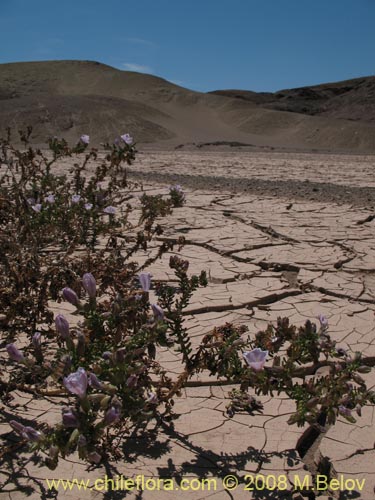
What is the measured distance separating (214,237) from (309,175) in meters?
5.75

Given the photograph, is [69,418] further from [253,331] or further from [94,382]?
[253,331]

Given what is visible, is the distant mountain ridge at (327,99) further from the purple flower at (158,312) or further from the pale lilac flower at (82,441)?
the pale lilac flower at (82,441)

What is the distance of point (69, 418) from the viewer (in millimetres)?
1250

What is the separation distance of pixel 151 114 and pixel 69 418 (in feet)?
94.5

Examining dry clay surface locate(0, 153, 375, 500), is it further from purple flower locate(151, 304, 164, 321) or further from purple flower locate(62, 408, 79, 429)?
purple flower locate(151, 304, 164, 321)

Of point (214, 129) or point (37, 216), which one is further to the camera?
point (214, 129)

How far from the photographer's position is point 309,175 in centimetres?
962

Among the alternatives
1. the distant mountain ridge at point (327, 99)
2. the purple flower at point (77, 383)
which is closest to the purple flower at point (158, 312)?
the purple flower at point (77, 383)

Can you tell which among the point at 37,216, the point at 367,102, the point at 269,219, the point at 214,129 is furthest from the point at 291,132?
the point at 37,216

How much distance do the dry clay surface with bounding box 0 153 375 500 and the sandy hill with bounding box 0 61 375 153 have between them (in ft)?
52.1

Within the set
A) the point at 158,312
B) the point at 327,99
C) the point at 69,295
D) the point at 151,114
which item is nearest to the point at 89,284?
the point at 69,295

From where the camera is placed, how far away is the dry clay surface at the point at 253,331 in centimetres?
152

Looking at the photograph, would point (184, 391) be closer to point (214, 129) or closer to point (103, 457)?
point (103, 457)

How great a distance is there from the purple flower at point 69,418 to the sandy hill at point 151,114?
763 inches
